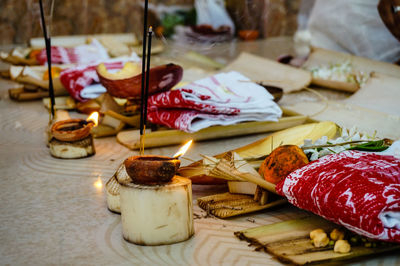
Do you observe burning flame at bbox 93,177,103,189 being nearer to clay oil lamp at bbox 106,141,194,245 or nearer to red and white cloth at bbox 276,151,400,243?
clay oil lamp at bbox 106,141,194,245

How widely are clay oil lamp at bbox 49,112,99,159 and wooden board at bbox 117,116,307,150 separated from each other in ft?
0.54

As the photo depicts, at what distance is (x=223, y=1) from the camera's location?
16.8ft

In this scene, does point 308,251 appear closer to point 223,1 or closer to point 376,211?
point 376,211

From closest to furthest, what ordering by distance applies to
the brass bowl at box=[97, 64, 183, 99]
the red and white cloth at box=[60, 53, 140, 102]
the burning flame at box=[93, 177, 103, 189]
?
the burning flame at box=[93, 177, 103, 189], the brass bowl at box=[97, 64, 183, 99], the red and white cloth at box=[60, 53, 140, 102]

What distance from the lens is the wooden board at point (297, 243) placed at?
112 centimetres

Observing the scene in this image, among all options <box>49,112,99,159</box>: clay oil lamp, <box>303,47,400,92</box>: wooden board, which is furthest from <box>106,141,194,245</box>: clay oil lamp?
<box>303,47,400,92</box>: wooden board

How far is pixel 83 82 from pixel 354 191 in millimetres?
1594

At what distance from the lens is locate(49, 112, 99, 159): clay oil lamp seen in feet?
6.01

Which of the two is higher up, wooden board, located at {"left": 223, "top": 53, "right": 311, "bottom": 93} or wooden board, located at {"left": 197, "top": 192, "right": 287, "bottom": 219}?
wooden board, located at {"left": 223, "top": 53, "right": 311, "bottom": 93}

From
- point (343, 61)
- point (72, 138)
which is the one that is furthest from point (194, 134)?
point (343, 61)

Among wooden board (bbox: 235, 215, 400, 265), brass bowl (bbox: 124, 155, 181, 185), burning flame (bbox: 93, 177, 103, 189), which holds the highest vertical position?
brass bowl (bbox: 124, 155, 181, 185)

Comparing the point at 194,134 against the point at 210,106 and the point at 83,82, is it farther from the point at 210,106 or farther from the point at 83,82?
the point at 83,82

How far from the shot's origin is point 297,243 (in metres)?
1.19

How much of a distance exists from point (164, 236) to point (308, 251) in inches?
12.3
